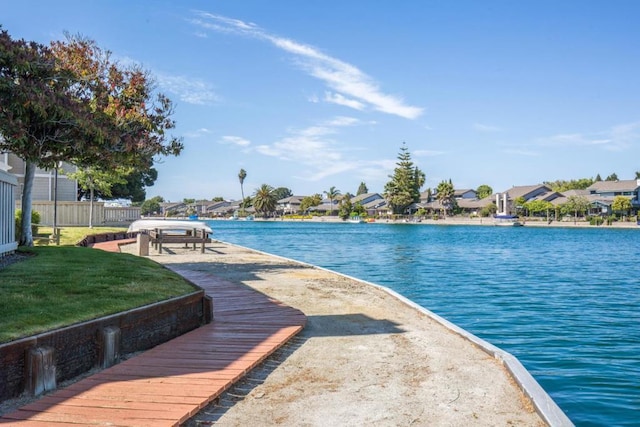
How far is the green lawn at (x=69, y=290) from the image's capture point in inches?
290

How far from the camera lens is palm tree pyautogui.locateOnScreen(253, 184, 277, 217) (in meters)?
176

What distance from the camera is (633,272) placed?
2906 cm

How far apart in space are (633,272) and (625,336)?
722 inches

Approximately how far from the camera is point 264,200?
578 ft

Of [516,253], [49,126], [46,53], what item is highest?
[46,53]

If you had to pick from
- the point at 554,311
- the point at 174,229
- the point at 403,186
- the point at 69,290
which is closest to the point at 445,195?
the point at 403,186

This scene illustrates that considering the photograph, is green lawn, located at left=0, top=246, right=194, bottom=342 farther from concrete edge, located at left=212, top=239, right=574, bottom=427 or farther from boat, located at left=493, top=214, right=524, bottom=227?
boat, located at left=493, top=214, right=524, bottom=227

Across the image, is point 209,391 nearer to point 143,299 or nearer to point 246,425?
point 246,425

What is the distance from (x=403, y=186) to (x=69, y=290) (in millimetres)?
132342

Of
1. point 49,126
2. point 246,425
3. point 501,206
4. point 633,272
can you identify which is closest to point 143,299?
point 246,425

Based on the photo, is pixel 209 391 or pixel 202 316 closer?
pixel 209 391

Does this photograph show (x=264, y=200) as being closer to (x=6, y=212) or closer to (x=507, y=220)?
(x=507, y=220)

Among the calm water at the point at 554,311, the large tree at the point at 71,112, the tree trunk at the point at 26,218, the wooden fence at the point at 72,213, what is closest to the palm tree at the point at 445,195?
the calm water at the point at 554,311

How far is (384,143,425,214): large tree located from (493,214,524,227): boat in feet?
79.7
